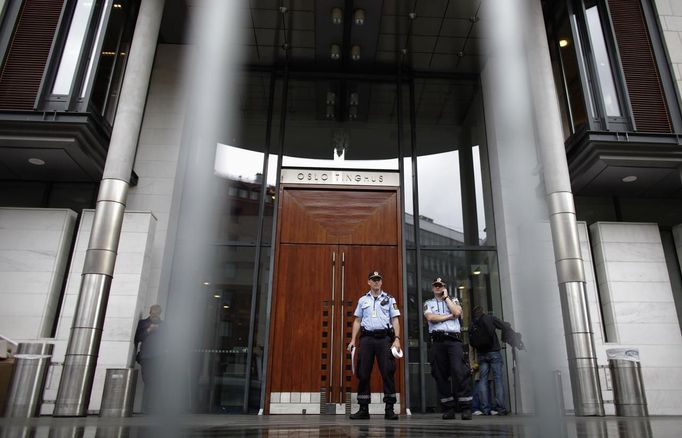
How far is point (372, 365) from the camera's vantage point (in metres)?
6.04

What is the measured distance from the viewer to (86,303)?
736 centimetres

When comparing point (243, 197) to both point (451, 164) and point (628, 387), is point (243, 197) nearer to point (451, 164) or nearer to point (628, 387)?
point (451, 164)

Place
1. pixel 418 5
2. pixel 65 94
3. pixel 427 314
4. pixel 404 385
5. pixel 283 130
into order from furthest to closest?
pixel 283 130
pixel 418 5
pixel 404 385
pixel 65 94
pixel 427 314

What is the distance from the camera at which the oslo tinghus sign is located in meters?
10.7

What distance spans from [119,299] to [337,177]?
16.7 feet

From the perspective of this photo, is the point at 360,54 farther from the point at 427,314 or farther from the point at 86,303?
the point at 86,303

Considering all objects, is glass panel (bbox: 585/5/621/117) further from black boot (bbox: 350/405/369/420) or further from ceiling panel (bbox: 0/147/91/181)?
ceiling panel (bbox: 0/147/91/181)

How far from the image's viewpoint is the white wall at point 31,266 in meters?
8.40

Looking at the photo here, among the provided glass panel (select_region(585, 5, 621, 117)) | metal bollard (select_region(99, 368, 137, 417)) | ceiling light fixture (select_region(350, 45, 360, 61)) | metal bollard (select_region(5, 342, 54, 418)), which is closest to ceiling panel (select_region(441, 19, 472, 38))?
ceiling light fixture (select_region(350, 45, 360, 61))

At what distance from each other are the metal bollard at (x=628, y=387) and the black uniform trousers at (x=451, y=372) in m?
3.25

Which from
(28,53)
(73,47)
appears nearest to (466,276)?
(73,47)

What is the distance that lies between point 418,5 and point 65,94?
23.7ft

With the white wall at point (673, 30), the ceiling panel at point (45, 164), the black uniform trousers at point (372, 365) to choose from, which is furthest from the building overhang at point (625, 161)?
the ceiling panel at point (45, 164)

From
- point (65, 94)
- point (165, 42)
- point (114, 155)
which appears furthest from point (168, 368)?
point (165, 42)
